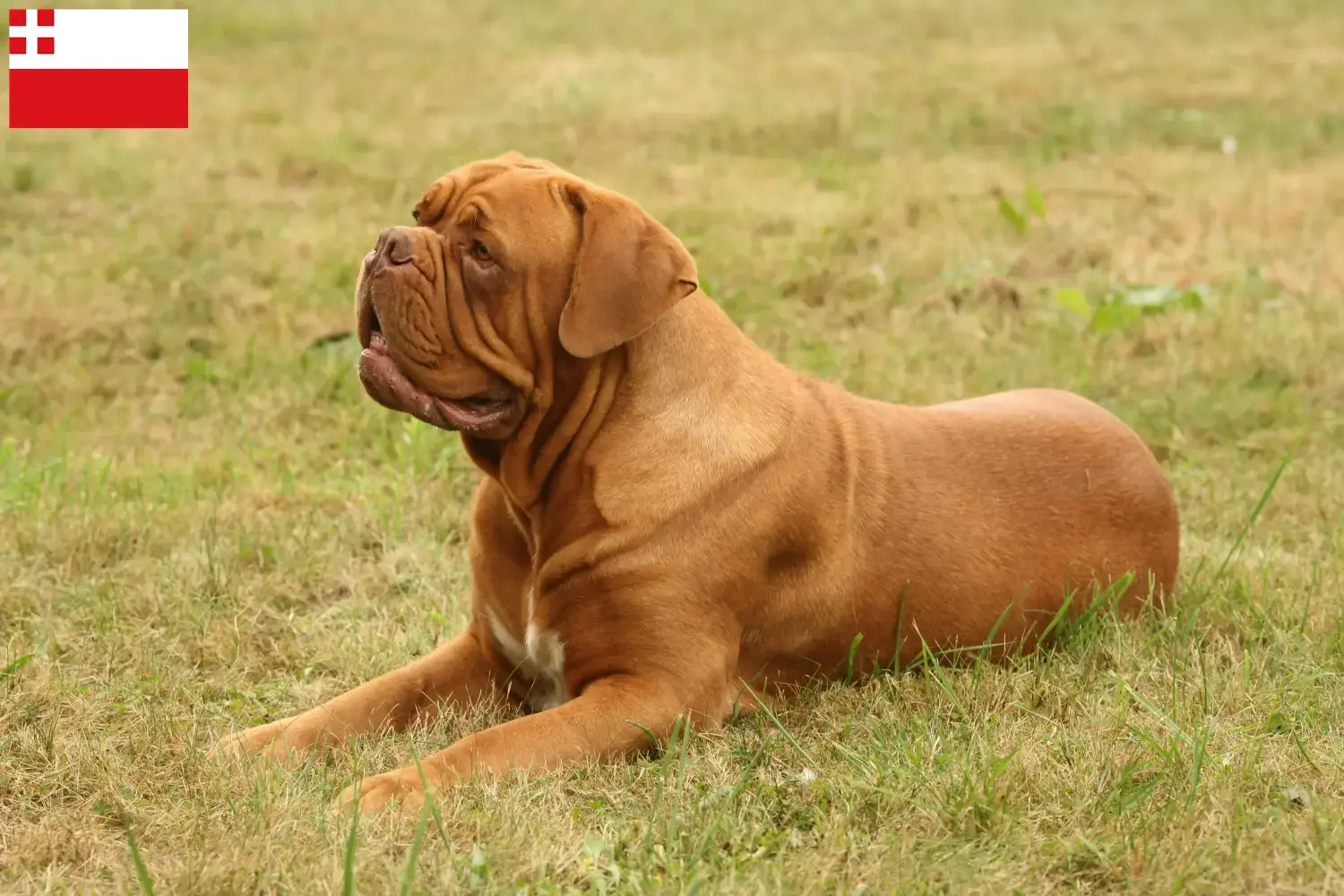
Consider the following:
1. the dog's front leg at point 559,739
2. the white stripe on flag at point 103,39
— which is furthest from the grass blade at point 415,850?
the white stripe on flag at point 103,39

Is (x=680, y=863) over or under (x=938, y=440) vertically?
under

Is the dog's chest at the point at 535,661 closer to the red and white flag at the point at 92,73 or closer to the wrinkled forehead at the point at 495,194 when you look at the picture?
the wrinkled forehead at the point at 495,194

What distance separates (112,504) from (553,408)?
2.05m

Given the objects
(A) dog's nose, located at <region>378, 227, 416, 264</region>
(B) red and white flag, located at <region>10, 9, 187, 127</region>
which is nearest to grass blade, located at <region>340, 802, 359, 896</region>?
(A) dog's nose, located at <region>378, 227, 416, 264</region>

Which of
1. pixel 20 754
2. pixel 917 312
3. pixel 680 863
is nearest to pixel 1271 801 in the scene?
pixel 680 863

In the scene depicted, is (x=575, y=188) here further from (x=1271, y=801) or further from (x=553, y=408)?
(x=1271, y=801)

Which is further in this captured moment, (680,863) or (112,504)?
(112,504)

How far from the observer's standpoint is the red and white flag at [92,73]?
893 cm

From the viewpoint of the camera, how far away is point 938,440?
4.22 meters

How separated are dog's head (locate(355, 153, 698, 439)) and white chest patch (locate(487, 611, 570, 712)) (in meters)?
0.52

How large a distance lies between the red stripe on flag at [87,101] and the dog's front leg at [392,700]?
7.16m

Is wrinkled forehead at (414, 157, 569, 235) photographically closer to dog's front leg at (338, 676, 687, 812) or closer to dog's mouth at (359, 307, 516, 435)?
dog's mouth at (359, 307, 516, 435)

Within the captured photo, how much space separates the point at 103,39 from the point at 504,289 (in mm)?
5440

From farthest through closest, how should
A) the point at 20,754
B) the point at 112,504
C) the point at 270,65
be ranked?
the point at 270,65, the point at 112,504, the point at 20,754
